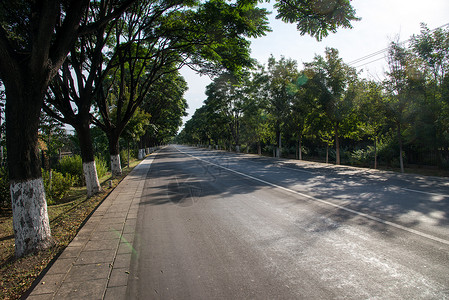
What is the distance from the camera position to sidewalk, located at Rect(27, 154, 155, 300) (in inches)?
122

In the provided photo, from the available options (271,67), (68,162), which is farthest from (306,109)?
(68,162)

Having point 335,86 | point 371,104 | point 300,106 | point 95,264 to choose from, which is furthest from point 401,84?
point 95,264

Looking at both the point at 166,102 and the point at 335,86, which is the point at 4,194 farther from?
the point at 166,102

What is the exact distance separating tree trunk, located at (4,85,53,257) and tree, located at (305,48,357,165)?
18.4 metres

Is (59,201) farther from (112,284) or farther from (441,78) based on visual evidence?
(441,78)

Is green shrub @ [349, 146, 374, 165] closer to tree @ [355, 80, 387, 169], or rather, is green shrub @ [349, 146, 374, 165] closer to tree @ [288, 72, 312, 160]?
tree @ [355, 80, 387, 169]

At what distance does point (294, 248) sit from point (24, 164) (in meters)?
4.76

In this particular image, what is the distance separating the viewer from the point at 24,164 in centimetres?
443

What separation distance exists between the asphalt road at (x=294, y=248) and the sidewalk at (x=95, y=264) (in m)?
0.19

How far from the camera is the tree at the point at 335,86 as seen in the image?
18609 mm

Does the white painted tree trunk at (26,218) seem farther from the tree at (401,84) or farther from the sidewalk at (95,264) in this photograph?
the tree at (401,84)

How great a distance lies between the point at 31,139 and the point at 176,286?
3625 millimetres

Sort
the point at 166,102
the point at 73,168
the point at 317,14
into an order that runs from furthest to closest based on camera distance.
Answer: the point at 166,102 → the point at 73,168 → the point at 317,14

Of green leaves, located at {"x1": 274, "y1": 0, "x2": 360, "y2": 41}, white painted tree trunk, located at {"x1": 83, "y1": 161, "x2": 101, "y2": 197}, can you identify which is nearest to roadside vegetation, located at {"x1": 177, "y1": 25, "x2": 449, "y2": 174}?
green leaves, located at {"x1": 274, "y1": 0, "x2": 360, "y2": 41}
